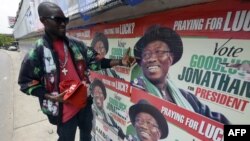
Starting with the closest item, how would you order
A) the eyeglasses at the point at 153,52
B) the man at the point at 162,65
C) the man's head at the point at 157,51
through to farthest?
the man at the point at 162,65, the man's head at the point at 157,51, the eyeglasses at the point at 153,52

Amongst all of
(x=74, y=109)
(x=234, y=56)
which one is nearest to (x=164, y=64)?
(x=234, y=56)

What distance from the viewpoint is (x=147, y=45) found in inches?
78.5

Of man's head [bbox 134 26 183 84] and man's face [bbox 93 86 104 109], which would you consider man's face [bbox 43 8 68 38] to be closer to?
man's head [bbox 134 26 183 84]

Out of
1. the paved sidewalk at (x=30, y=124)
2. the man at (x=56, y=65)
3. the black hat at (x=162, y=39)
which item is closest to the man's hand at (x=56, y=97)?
the man at (x=56, y=65)

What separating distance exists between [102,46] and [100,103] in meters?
0.70

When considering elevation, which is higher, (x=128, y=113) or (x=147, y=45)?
(x=147, y=45)

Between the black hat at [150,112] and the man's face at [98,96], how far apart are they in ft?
2.31

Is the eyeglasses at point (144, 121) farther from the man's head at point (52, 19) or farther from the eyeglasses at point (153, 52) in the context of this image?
the man's head at point (52, 19)

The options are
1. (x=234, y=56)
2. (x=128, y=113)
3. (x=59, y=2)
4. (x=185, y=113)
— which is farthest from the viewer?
(x=59, y=2)

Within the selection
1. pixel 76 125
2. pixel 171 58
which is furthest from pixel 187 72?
pixel 76 125

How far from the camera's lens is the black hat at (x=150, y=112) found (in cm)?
190

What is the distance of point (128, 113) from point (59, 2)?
2.20 metres

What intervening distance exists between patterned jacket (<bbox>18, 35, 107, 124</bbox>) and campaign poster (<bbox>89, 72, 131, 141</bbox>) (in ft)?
1.49

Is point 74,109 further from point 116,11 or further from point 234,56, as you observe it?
point 234,56
